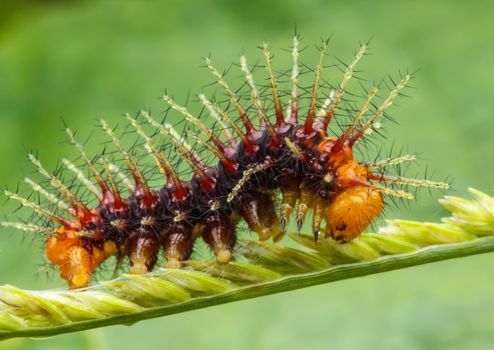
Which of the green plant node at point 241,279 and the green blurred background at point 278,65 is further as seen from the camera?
the green blurred background at point 278,65

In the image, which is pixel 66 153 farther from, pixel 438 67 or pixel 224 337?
pixel 438 67

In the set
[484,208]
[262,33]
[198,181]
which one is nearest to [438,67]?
[262,33]

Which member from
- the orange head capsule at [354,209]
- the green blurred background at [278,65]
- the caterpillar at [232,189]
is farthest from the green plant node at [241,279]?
the green blurred background at [278,65]

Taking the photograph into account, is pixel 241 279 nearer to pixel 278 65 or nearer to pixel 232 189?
pixel 232 189

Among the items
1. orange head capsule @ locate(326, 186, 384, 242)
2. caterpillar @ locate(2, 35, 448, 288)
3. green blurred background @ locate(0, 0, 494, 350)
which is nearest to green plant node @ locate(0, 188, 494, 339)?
orange head capsule @ locate(326, 186, 384, 242)

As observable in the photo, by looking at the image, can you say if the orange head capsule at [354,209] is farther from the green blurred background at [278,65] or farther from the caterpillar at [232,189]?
the green blurred background at [278,65]

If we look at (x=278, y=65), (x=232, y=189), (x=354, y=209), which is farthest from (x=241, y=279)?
(x=278, y=65)
